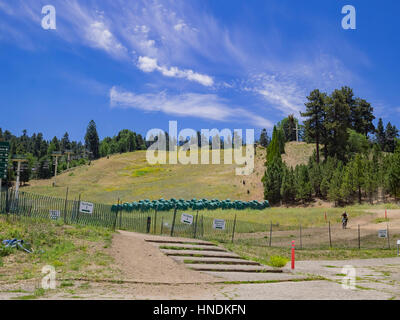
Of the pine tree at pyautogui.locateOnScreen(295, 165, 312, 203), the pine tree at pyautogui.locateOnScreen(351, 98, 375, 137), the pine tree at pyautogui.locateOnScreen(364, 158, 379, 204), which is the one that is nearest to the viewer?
the pine tree at pyautogui.locateOnScreen(364, 158, 379, 204)

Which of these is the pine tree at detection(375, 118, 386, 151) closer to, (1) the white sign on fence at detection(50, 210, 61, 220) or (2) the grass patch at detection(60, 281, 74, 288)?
(1) the white sign on fence at detection(50, 210, 61, 220)

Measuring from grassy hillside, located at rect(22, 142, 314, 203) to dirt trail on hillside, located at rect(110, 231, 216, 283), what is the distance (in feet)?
175

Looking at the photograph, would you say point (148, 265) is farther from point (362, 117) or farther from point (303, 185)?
point (362, 117)

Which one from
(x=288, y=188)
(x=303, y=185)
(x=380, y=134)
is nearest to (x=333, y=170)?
(x=303, y=185)

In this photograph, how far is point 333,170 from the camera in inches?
2379

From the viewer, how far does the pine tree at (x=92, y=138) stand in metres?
177

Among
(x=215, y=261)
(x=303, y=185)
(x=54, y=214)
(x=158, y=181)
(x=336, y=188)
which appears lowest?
(x=215, y=261)

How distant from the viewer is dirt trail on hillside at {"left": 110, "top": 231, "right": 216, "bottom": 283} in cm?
1145

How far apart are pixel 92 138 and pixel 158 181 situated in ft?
311

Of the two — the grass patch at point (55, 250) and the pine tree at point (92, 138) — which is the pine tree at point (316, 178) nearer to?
the grass patch at point (55, 250)

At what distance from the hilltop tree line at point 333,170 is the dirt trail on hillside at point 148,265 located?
4500 cm

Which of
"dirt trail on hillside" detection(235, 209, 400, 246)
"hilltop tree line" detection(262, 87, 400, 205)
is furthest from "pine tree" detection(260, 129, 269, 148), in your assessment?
"dirt trail on hillside" detection(235, 209, 400, 246)
